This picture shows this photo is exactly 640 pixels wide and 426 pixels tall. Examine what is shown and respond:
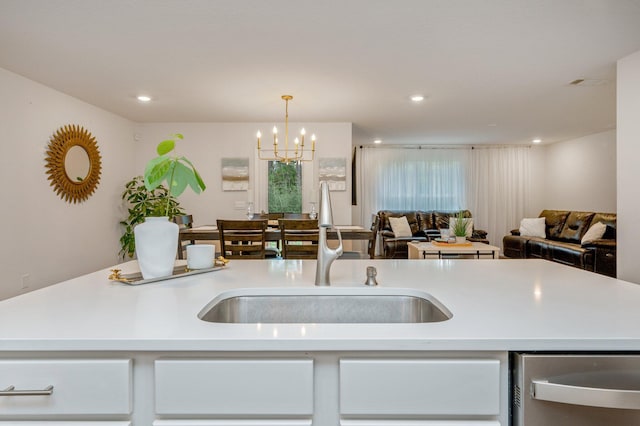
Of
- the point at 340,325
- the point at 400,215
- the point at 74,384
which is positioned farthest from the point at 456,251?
the point at 74,384

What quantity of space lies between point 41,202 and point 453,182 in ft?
23.1

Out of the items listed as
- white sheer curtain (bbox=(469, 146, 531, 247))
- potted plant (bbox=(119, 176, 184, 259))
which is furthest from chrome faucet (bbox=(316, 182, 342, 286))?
white sheer curtain (bbox=(469, 146, 531, 247))

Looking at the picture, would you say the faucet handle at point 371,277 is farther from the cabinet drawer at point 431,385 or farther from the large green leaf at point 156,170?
the large green leaf at point 156,170

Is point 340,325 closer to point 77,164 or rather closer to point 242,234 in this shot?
point 242,234

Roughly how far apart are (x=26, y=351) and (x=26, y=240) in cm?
369

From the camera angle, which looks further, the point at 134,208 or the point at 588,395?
the point at 134,208

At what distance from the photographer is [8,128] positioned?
3.46 metres

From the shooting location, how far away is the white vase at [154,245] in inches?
51.4

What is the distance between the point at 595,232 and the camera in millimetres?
5352

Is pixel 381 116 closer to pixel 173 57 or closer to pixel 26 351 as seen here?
pixel 173 57

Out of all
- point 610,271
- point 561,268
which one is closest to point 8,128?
point 561,268

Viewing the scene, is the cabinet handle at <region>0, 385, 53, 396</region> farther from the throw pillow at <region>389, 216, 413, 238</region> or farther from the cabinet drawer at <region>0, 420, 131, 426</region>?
the throw pillow at <region>389, 216, 413, 238</region>

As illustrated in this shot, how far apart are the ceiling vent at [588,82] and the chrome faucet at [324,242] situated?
375 centimetres

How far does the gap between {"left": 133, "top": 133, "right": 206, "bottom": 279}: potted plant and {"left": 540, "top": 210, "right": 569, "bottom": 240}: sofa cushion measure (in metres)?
6.87
